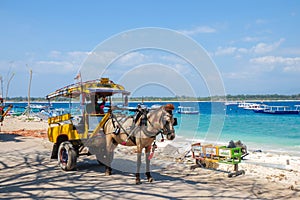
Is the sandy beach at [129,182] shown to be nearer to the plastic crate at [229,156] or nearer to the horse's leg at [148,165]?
the horse's leg at [148,165]


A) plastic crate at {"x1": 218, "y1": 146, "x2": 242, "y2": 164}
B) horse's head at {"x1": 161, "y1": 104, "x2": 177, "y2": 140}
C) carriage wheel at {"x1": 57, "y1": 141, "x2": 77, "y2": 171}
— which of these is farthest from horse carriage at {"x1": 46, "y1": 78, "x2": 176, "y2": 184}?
plastic crate at {"x1": 218, "y1": 146, "x2": 242, "y2": 164}

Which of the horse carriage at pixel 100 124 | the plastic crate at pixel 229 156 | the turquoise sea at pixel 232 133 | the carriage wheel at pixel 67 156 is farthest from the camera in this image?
the turquoise sea at pixel 232 133

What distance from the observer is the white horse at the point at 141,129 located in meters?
7.10

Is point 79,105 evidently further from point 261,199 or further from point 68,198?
point 261,199

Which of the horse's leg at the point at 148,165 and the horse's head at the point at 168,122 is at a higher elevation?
the horse's head at the point at 168,122

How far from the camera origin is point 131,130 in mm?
7809

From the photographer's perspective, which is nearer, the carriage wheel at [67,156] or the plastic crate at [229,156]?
the carriage wheel at [67,156]

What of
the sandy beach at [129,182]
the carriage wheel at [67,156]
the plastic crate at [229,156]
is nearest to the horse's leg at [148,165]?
the sandy beach at [129,182]

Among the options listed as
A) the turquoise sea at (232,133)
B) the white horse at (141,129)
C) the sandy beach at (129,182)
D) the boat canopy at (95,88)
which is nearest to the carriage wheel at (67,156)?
the sandy beach at (129,182)

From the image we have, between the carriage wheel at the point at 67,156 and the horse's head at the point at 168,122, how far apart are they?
10.3ft

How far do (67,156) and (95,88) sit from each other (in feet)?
7.39

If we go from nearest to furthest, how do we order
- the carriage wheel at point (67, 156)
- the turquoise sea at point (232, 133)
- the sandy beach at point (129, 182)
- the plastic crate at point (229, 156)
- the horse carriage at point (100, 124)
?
1. the sandy beach at point (129, 182)
2. the horse carriage at point (100, 124)
3. the carriage wheel at point (67, 156)
4. the plastic crate at point (229, 156)
5. the turquoise sea at point (232, 133)

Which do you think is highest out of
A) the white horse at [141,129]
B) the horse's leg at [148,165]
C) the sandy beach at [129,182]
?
the white horse at [141,129]

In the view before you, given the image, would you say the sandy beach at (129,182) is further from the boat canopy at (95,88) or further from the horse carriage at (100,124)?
the boat canopy at (95,88)
